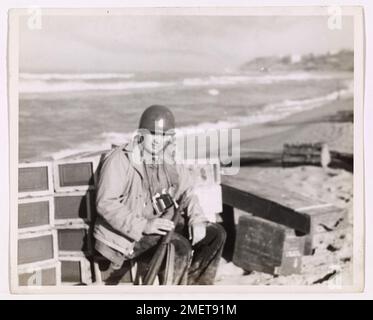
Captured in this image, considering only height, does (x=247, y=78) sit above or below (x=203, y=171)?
above

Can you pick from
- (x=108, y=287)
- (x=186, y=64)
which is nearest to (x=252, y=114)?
(x=186, y=64)

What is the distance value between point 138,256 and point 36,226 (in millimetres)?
389

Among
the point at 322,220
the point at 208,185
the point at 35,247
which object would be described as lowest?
the point at 35,247

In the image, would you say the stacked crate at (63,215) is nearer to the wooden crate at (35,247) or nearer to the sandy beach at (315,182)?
the wooden crate at (35,247)

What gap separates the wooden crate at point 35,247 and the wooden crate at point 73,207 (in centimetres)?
6

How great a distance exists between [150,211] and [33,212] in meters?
0.43

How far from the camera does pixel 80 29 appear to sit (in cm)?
228

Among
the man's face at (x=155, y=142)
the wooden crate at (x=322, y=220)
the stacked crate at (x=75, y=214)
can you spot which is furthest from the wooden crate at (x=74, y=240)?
the wooden crate at (x=322, y=220)

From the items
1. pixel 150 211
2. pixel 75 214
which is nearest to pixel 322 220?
pixel 150 211

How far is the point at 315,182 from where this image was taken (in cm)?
232

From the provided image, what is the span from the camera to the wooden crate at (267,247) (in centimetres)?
230

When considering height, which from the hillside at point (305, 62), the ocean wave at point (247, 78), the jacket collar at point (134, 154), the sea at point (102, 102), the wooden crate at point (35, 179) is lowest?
the wooden crate at point (35, 179)

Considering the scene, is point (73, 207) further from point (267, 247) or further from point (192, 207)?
point (267, 247)
